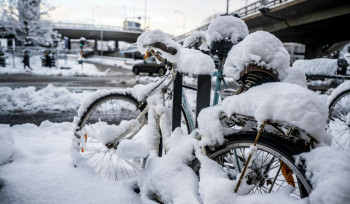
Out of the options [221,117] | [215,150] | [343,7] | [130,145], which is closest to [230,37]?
[221,117]

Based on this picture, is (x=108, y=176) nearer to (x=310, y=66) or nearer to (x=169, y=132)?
(x=169, y=132)

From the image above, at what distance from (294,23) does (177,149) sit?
2377cm

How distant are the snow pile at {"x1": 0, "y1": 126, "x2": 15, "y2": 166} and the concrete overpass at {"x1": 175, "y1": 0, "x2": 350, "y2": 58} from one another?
1975 cm

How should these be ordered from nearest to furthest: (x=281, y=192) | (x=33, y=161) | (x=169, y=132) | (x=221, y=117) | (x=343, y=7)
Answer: (x=281, y=192)
(x=221, y=117)
(x=169, y=132)
(x=33, y=161)
(x=343, y=7)

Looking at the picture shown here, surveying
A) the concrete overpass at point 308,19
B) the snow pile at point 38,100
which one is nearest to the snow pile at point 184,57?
the snow pile at point 38,100

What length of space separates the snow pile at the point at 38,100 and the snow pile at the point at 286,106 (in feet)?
16.7

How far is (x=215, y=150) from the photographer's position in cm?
158

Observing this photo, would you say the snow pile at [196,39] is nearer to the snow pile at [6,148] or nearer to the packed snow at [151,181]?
the packed snow at [151,181]

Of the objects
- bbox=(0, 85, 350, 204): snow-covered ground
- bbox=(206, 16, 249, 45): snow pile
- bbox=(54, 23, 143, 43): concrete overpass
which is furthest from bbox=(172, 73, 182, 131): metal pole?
bbox=(54, 23, 143, 43): concrete overpass

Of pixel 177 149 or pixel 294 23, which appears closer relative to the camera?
pixel 177 149

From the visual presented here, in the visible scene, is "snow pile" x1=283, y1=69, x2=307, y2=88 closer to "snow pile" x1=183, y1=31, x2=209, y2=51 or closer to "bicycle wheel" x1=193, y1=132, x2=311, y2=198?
"bicycle wheel" x1=193, y1=132, x2=311, y2=198

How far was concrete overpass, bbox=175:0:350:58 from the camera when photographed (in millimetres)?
17719

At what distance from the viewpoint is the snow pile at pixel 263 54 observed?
4.56 feet

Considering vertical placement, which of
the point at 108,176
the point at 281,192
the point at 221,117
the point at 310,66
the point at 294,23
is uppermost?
the point at 294,23
